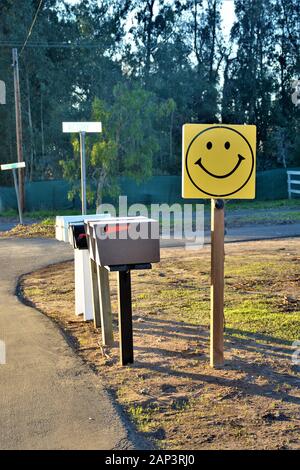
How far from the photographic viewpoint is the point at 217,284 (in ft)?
16.5

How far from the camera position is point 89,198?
22.2 metres

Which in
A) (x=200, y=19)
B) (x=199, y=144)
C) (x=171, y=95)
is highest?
(x=200, y=19)

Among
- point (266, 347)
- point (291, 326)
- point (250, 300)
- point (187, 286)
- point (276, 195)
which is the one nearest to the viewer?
point (266, 347)

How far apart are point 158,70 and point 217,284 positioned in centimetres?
2857

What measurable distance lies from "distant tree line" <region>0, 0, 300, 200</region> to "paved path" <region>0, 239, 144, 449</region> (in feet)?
69.8

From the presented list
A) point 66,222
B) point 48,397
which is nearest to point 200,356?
point 48,397

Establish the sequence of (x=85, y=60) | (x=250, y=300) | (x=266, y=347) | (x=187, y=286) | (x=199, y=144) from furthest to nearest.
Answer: (x=85, y=60)
(x=187, y=286)
(x=250, y=300)
(x=266, y=347)
(x=199, y=144)

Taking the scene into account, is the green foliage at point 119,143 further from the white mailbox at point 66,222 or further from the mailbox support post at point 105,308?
the mailbox support post at point 105,308

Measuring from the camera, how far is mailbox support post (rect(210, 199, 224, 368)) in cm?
501

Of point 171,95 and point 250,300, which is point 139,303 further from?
point 171,95

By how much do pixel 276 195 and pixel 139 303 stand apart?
70.5ft

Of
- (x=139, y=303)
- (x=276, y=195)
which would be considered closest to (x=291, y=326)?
(x=139, y=303)

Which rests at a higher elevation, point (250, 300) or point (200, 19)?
point (200, 19)

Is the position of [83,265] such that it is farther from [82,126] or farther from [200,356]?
[82,126]
